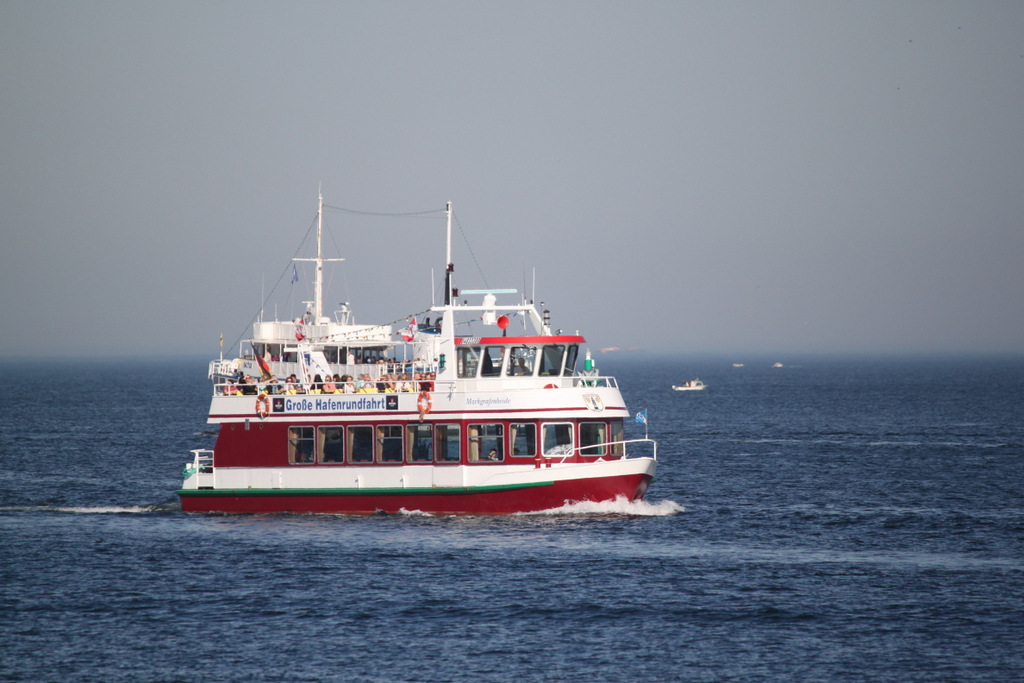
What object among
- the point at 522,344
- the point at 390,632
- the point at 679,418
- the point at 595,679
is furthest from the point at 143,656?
the point at 679,418

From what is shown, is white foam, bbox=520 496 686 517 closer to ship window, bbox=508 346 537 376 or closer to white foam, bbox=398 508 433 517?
white foam, bbox=398 508 433 517

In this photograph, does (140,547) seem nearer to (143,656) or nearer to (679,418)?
(143,656)

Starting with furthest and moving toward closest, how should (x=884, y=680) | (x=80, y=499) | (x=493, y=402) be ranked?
(x=80, y=499)
(x=493, y=402)
(x=884, y=680)

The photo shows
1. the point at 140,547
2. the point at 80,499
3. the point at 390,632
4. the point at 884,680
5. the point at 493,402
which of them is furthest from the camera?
the point at 80,499

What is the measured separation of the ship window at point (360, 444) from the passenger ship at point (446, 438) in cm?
3

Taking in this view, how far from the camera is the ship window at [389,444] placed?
38.3m

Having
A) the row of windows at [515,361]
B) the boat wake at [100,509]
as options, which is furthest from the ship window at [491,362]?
the boat wake at [100,509]

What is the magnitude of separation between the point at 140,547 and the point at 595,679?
56.8 feet

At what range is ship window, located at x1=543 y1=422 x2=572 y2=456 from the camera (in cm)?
3756

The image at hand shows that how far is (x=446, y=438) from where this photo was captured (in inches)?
1492

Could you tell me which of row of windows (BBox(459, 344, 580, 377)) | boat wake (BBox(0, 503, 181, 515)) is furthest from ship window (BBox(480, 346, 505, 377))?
boat wake (BBox(0, 503, 181, 515))

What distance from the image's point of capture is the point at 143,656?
975 inches

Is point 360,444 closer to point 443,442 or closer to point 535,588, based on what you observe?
point 443,442

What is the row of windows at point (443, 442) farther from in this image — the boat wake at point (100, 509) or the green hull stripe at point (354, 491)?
the boat wake at point (100, 509)
